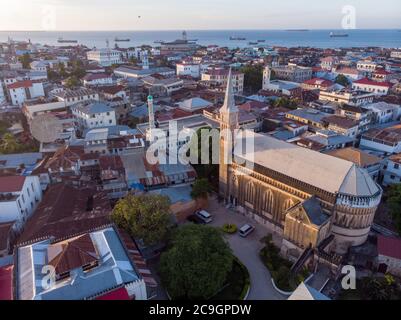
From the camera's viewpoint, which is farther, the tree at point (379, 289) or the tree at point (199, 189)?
the tree at point (199, 189)

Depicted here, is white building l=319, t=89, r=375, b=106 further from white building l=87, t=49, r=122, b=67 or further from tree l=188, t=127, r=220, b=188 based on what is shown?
white building l=87, t=49, r=122, b=67

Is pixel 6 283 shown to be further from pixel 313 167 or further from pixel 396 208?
pixel 396 208

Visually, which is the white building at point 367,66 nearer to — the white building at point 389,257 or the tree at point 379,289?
the white building at point 389,257

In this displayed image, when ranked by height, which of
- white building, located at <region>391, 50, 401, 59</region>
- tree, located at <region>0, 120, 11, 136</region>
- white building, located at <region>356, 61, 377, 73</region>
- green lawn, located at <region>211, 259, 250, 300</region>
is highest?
white building, located at <region>391, 50, 401, 59</region>

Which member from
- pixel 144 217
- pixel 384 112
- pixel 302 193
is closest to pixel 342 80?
pixel 384 112

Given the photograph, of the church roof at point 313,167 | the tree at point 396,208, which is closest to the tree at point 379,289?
the church roof at point 313,167

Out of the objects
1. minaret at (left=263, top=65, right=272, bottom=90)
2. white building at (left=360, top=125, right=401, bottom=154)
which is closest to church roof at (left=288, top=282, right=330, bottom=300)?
white building at (left=360, top=125, right=401, bottom=154)
